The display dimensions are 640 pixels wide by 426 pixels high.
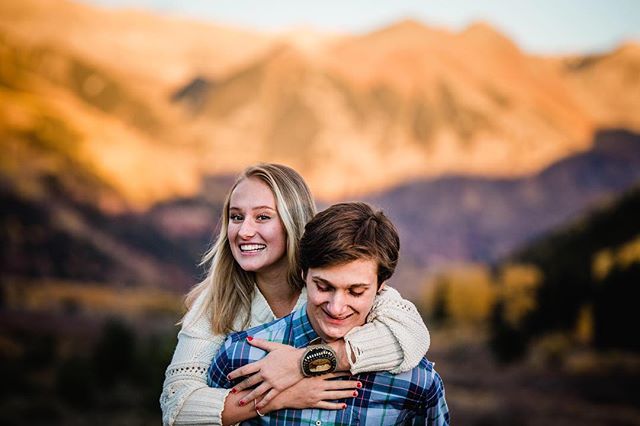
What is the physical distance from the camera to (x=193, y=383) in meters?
2.52

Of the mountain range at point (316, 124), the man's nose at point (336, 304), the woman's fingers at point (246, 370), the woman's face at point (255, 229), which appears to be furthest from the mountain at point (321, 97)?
the man's nose at point (336, 304)

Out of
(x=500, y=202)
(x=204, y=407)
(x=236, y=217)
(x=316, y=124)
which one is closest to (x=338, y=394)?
(x=204, y=407)

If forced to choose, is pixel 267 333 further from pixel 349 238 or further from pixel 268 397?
pixel 349 238

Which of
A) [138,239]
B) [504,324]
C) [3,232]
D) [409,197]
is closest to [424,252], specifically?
[409,197]

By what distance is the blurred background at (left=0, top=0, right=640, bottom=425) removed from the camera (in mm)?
13062

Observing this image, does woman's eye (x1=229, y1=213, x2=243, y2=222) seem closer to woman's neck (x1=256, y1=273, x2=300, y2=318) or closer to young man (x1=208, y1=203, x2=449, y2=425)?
woman's neck (x1=256, y1=273, x2=300, y2=318)

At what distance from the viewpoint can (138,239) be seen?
583 inches

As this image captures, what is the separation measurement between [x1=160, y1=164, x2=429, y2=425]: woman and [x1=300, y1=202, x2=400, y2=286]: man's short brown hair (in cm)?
25

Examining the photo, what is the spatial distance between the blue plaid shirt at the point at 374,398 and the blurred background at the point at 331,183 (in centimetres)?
1025

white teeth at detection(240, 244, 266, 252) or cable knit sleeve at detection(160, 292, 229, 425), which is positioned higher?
white teeth at detection(240, 244, 266, 252)

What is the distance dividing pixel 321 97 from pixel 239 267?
14.7 m

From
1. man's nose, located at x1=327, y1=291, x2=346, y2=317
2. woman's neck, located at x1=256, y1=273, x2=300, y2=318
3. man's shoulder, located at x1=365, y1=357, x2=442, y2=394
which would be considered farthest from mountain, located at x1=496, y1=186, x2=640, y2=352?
man's nose, located at x1=327, y1=291, x2=346, y2=317

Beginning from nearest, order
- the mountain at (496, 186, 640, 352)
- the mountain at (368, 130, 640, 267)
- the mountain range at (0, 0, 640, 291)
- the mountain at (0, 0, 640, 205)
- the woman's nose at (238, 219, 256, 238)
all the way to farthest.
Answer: the woman's nose at (238, 219, 256, 238) < the mountain at (496, 186, 640, 352) < the mountain range at (0, 0, 640, 291) < the mountain at (0, 0, 640, 205) < the mountain at (368, 130, 640, 267)

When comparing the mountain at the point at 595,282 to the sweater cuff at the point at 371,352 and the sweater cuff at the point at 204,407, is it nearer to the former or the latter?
the sweater cuff at the point at 371,352
